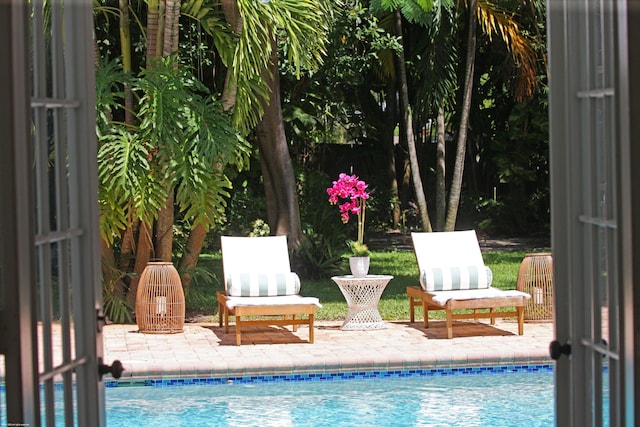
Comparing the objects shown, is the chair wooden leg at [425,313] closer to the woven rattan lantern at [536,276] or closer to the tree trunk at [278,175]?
the woven rattan lantern at [536,276]

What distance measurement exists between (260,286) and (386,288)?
157 inches

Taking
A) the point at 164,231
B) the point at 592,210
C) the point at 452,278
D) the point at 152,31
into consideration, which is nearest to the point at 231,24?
the point at 152,31

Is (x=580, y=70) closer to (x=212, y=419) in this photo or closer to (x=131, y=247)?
(x=212, y=419)

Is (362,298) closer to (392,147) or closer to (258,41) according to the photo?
(258,41)

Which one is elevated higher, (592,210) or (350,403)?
(592,210)

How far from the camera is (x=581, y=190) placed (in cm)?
309

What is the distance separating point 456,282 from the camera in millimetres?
9258

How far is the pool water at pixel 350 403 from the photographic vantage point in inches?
280

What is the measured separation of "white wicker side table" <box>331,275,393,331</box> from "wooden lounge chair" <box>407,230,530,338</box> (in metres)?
0.39

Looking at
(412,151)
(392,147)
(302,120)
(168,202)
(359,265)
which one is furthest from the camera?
(392,147)

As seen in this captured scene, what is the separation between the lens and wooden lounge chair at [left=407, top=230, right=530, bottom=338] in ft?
29.2

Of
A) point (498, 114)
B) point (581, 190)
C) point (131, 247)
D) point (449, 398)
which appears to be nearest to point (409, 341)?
point (449, 398)

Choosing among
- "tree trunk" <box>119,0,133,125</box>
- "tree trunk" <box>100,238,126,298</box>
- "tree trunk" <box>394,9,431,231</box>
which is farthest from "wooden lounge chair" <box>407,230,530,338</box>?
"tree trunk" <box>394,9,431,231</box>

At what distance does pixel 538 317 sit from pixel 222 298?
3.14 meters
